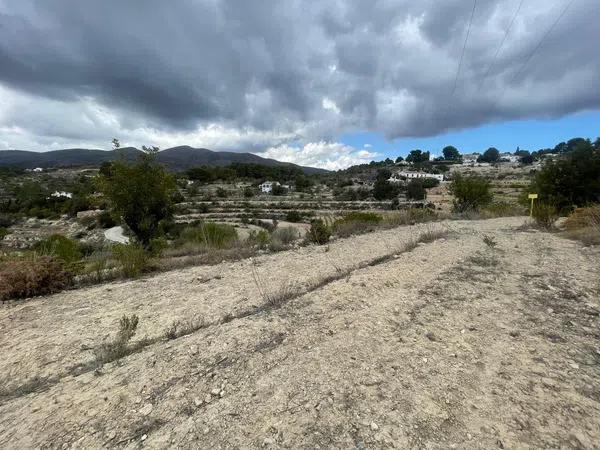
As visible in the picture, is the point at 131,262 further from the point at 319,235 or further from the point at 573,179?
the point at 573,179

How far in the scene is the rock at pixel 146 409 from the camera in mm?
2576

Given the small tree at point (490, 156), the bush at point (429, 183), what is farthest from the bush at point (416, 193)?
the small tree at point (490, 156)

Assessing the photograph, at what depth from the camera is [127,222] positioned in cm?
1644

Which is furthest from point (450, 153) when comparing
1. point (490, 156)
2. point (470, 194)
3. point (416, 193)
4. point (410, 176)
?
point (470, 194)

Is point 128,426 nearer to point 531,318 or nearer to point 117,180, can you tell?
point 531,318

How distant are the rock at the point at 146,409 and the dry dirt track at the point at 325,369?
0.03 m

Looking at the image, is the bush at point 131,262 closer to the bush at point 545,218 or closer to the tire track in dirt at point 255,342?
the tire track in dirt at point 255,342

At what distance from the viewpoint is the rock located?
2.58 metres

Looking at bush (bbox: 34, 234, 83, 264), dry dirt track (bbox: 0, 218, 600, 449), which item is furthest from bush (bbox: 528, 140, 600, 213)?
bush (bbox: 34, 234, 83, 264)

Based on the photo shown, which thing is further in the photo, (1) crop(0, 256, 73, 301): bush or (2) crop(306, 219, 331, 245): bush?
(2) crop(306, 219, 331, 245): bush

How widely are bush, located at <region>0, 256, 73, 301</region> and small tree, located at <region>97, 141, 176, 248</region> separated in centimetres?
951

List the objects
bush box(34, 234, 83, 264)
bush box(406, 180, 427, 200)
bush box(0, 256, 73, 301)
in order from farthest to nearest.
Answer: bush box(406, 180, 427, 200) → bush box(34, 234, 83, 264) → bush box(0, 256, 73, 301)

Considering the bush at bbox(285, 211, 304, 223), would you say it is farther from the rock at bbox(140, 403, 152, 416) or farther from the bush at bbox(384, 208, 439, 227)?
the rock at bbox(140, 403, 152, 416)

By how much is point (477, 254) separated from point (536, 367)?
5271 mm
